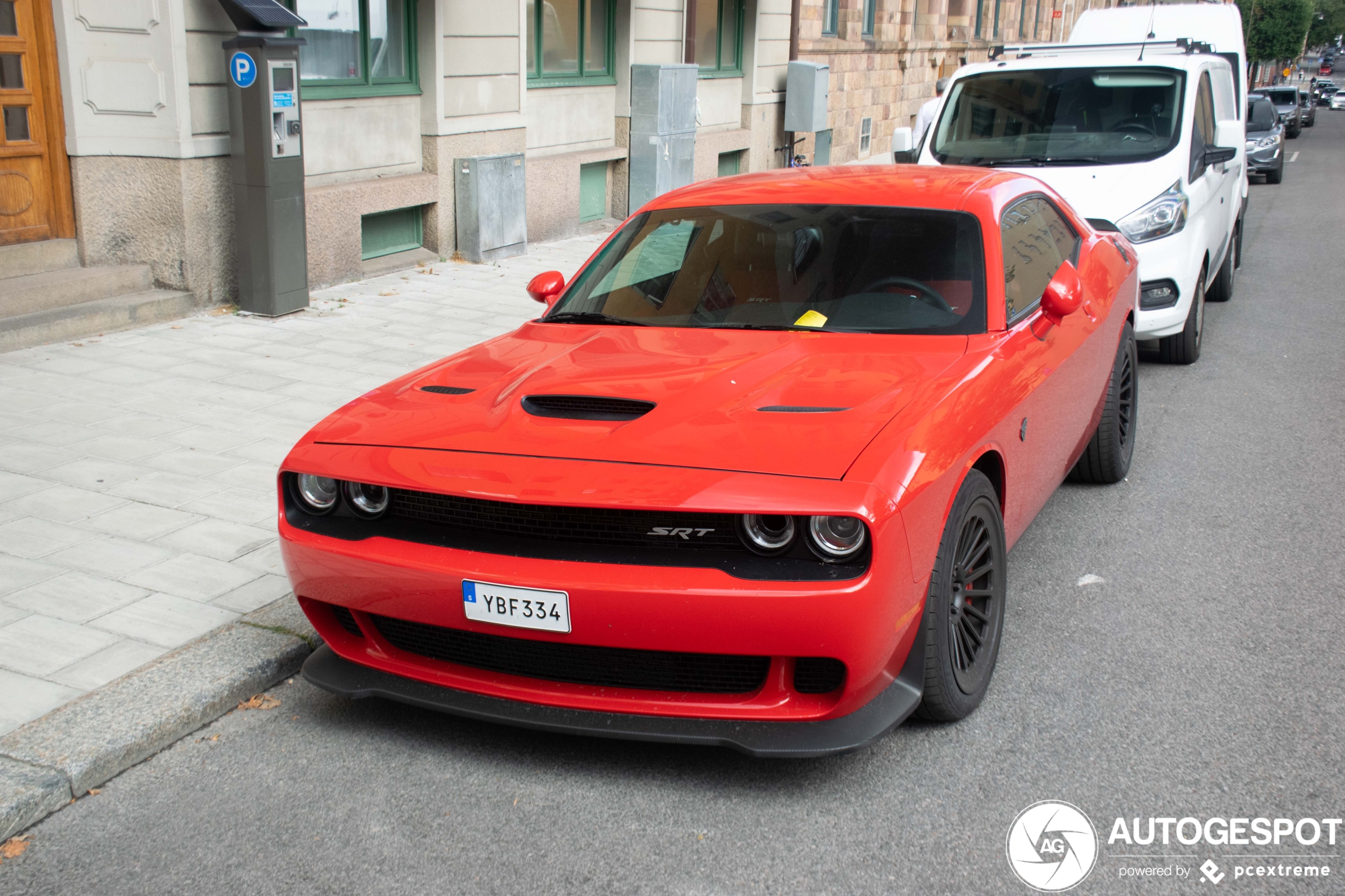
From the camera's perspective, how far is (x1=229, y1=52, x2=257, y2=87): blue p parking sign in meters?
8.52

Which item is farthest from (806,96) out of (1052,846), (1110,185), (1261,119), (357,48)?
(1052,846)

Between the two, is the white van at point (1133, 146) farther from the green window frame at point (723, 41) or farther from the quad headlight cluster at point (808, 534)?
the green window frame at point (723, 41)

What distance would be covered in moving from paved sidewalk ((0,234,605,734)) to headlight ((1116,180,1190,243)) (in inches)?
167

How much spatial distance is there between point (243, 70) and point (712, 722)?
6964mm

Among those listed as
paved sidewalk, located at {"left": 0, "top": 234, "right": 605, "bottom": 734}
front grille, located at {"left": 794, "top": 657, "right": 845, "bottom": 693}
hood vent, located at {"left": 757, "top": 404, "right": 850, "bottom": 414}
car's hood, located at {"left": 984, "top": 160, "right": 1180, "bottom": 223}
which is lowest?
paved sidewalk, located at {"left": 0, "top": 234, "right": 605, "bottom": 734}

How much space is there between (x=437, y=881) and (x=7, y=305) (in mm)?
6412

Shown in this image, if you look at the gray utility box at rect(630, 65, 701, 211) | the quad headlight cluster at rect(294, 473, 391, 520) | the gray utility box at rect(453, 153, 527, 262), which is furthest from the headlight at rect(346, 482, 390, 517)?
the gray utility box at rect(630, 65, 701, 211)

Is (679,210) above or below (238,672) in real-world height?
above

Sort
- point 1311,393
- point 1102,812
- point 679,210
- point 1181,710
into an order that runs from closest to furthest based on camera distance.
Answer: point 1102,812 < point 1181,710 < point 679,210 < point 1311,393

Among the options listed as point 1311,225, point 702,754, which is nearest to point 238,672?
point 702,754

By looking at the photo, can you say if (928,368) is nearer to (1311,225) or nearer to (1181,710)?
(1181,710)

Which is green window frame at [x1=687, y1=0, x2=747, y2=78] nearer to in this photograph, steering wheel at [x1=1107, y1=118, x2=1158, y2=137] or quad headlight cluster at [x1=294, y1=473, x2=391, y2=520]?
steering wheel at [x1=1107, y1=118, x2=1158, y2=137]

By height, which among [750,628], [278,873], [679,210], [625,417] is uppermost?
[679,210]

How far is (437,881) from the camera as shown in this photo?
2.89 metres
